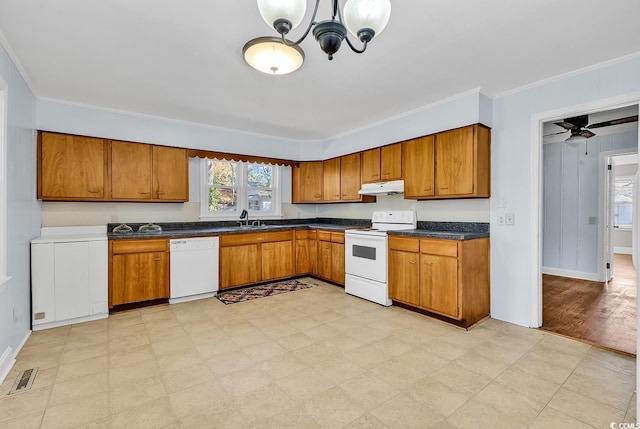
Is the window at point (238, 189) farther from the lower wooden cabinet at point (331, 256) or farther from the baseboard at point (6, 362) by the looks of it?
the baseboard at point (6, 362)

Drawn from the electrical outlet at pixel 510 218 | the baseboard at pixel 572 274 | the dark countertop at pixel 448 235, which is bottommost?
the baseboard at pixel 572 274

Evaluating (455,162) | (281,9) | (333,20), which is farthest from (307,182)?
(281,9)

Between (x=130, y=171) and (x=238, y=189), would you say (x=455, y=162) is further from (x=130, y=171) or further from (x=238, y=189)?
(x=130, y=171)

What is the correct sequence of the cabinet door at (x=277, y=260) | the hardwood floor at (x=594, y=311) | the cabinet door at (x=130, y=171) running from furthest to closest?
the cabinet door at (x=277, y=260) → the cabinet door at (x=130, y=171) → the hardwood floor at (x=594, y=311)

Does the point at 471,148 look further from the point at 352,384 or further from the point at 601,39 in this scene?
the point at 352,384

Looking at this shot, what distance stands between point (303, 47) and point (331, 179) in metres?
3.00

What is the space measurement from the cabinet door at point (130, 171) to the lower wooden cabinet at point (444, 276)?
10.9 feet

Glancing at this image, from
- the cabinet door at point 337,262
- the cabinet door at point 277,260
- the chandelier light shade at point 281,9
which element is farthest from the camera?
the cabinet door at point 277,260

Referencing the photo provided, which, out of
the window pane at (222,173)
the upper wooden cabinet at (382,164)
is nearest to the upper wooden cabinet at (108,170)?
the window pane at (222,173)

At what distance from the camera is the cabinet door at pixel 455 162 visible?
10.7 feet

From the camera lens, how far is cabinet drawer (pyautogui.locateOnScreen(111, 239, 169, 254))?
3523 mm

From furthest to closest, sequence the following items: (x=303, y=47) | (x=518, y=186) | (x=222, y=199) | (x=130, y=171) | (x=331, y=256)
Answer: (x=222, y=199), (x=331, y=256), (x=130, y=171), (x=518, y=186), (x=303, y=47)

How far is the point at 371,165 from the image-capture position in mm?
4516

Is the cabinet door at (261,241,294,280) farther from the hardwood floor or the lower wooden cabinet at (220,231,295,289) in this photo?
the hardwood floor
